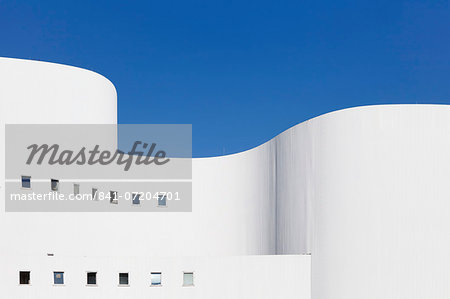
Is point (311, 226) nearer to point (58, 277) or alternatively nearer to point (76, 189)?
point (58, 277)

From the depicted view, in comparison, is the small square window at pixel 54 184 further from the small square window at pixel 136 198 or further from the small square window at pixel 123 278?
the small square window at pixel 123 278

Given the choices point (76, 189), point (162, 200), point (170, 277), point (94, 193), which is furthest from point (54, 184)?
point (170, 277)

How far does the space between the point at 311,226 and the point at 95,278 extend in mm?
7447

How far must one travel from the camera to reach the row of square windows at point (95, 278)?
13.0 meters

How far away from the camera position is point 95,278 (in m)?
13.4

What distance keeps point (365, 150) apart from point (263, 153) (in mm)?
6071

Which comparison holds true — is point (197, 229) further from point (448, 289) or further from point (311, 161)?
point (448, 289)

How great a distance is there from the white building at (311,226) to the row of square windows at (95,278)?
0.04m

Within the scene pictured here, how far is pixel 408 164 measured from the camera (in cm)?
1320

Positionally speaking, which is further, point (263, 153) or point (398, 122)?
point (263, 153)

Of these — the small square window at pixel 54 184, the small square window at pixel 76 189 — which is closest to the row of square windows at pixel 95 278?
the small square window at pixel 54 184

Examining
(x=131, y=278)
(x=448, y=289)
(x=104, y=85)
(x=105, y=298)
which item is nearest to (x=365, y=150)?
(x=448, y=289)

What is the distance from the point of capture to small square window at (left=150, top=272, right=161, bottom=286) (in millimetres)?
13750

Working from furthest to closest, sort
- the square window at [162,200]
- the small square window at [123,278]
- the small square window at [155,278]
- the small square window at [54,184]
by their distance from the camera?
the square window at [162,200], the small square window at [54,184], the small square window at [155,278], the small square window at [123,278]
